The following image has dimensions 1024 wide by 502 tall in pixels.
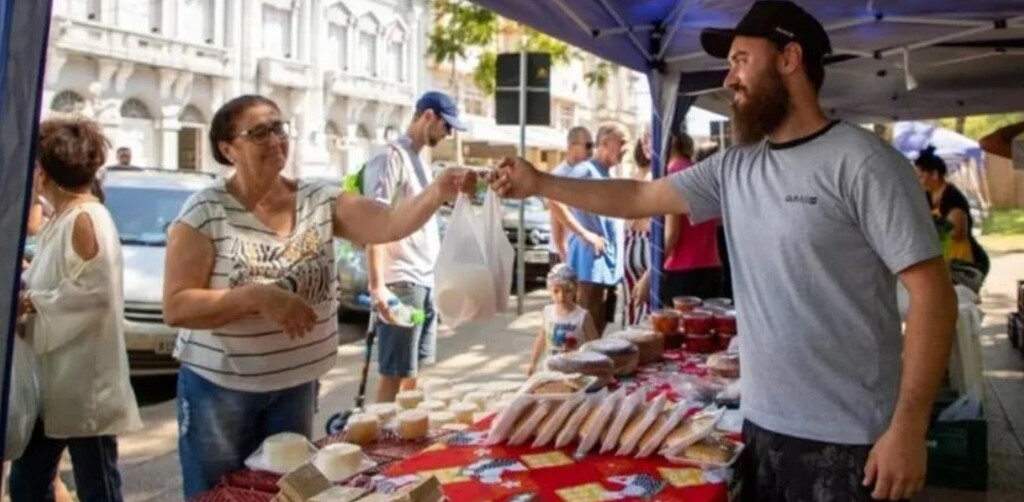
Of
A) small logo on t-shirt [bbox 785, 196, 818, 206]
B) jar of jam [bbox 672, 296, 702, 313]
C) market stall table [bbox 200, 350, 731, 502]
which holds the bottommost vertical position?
market stall table [bbox 200, 350, 731, 502]

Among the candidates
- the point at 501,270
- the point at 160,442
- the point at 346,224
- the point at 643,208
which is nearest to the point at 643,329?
the point at 501,270

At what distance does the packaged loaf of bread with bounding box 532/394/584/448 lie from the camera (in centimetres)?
259

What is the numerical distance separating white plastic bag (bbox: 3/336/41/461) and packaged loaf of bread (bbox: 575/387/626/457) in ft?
5.81

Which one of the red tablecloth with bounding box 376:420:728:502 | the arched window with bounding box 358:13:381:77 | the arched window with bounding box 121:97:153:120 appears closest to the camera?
the red tablecloth with bounding box 376:420:728:502

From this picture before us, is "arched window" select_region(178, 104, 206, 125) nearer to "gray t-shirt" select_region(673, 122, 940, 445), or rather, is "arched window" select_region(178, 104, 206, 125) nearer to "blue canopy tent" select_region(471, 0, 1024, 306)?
"blue canopy tent" select_region(471, 0, 1024, 306)

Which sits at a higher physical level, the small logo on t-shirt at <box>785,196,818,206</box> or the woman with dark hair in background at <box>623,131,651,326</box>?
the small logo on t-shirt at <box>785,196,818,206</box>

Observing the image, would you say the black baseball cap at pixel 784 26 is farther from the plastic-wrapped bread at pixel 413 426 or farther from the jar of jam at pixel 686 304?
the jar of jam at pixel 686 304

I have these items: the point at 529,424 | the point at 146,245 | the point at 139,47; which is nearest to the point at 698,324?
the point at 529,424

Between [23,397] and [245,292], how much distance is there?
1.06 meters

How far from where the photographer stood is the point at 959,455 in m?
4.90

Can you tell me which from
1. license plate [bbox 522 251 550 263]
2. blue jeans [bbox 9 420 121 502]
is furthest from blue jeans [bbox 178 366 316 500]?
license plate [bbox 522 251 550 263]

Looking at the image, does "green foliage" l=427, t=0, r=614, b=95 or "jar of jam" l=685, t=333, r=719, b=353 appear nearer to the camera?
"jar of jam" l=685, t=333, r=719, b=353

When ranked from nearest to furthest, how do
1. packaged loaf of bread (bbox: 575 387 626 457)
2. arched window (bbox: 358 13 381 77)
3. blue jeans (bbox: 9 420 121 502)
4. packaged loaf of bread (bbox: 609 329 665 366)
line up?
packaged loaf of bread (bbox: 575 387 626 457) → blue jeans (bbox: 9 420 121 502) → packaged loaf of bread (bbox: 609 329 665 366) → arched window (bbox: 358 13 381 77)

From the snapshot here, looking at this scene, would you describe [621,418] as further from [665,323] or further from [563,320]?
[563,320]
